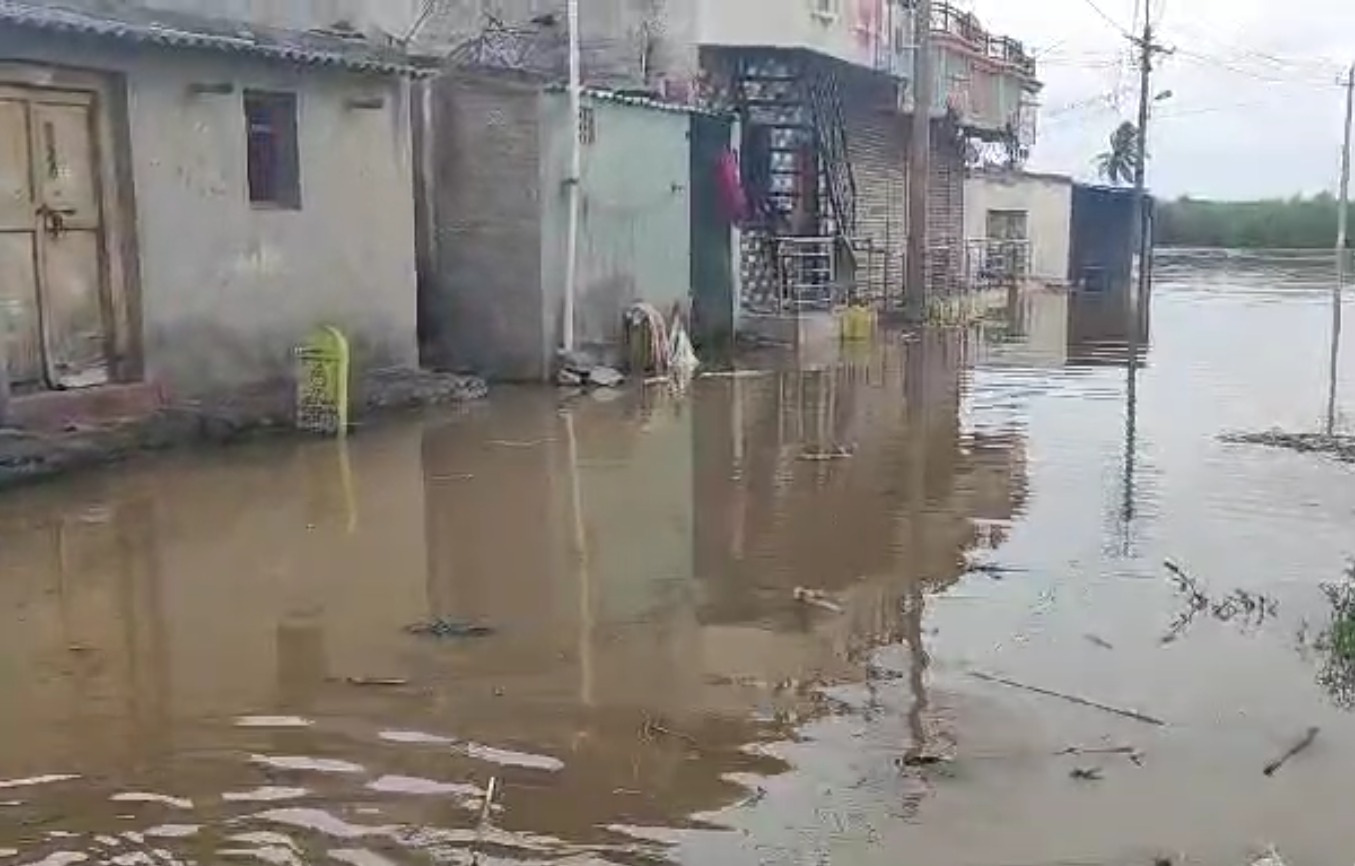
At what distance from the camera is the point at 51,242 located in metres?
12.5

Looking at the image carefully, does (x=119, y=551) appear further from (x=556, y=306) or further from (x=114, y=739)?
(x=556, y=306)

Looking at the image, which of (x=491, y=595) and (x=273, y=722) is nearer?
(x=273, y=722)

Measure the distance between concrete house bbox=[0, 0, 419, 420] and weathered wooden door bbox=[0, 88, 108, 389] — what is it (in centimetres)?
2

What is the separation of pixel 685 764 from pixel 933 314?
903 inches

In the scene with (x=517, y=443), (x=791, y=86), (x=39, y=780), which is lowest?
(x=39, y=780)

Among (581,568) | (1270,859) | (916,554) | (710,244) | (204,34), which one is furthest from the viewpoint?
(710,244)

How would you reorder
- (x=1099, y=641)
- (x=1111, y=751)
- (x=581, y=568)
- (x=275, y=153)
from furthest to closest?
(x=275, y=153) < (x=581, y=568) < (x=1099, y=641) < (x=1111, y=751)

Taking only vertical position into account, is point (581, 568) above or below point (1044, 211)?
below

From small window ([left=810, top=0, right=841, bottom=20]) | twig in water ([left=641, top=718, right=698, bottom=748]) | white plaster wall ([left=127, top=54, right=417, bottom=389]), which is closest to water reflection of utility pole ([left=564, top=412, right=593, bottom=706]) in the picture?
twig in water ([left=641, top=718, right=698, bottom=748])

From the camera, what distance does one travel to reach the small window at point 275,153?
14.7 metres

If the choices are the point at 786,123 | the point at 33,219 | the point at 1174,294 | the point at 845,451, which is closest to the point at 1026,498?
the point at 845,451

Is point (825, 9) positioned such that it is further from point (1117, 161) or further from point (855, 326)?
point (1117, 161)

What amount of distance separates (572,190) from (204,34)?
5.23 metres

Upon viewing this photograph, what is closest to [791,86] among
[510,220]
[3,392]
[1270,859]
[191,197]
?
[510,220]
